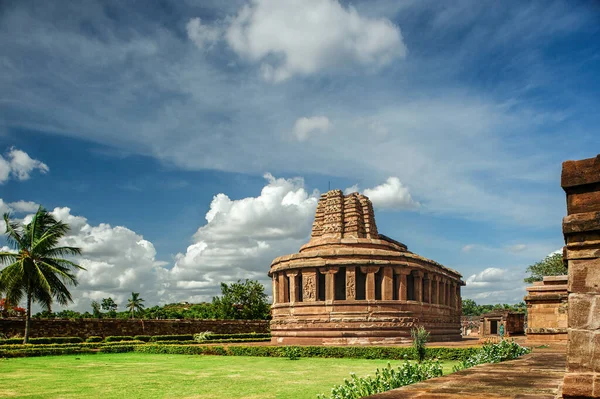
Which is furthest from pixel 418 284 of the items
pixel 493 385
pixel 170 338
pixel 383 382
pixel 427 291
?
pixel 493 385

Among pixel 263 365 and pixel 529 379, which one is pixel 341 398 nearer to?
pixel 529 379

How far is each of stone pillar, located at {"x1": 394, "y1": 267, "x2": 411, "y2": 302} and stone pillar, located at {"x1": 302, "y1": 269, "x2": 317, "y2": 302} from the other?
173 inches

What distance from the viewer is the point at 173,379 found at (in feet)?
44.9

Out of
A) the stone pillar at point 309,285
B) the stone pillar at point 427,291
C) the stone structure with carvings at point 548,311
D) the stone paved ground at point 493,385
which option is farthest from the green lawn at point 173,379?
the stone pillar at point 427,291

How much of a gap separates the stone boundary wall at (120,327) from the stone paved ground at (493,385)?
28.3m

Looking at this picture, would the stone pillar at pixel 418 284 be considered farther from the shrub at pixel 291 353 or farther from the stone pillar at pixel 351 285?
the shrub at pixel 291 353

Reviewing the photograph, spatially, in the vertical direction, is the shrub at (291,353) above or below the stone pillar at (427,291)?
below

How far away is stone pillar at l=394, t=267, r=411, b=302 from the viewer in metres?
28.0

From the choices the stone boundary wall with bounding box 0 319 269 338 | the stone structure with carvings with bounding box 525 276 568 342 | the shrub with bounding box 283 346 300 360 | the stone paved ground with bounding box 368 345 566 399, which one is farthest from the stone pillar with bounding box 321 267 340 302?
the stone paved ground with bounding box 368 345 566 399

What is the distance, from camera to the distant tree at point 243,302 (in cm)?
4816

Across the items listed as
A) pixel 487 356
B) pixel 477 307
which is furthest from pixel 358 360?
pixel 477 307

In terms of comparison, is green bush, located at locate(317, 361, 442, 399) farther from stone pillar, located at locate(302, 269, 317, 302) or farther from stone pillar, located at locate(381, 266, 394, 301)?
stone pillar, located at locate(302, 269, 317, 302)

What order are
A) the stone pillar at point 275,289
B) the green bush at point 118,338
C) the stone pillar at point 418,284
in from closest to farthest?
the stone pillar at point 418,284
the green bush at point 118,338
the stone pillar at point 275,289

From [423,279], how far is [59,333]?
21.1 m
